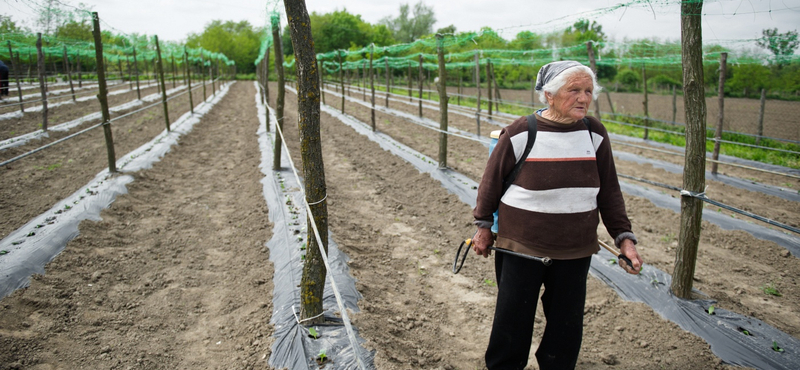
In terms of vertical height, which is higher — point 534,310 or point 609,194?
point 609,194

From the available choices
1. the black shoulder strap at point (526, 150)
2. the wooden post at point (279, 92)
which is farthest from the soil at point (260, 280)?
the black shoulder strap at point (526, 150)

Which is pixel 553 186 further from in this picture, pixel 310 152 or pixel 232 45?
pixel 232 45

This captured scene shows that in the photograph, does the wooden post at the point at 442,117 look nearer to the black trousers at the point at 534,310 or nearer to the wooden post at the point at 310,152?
the wooden post at the point at 310,152

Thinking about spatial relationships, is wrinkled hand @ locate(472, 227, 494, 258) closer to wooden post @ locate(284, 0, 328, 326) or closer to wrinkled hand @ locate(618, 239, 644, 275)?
wrinkled hand @ locate(618, 239, 644, 275)

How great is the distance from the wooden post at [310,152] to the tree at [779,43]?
322 inches

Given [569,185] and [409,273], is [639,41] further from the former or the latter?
[569,185]

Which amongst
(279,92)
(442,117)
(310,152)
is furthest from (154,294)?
(442,117)

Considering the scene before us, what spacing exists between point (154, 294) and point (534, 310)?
10.5ft

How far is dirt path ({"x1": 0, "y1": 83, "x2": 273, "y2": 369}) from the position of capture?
2750 mm

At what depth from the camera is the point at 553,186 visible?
1843 millimetres

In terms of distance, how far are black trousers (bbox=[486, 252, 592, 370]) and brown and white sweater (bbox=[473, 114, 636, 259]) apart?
0.33 feet

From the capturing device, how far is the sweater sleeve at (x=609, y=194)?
196 centimetres

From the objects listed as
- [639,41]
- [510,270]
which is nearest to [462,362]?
[510,270]

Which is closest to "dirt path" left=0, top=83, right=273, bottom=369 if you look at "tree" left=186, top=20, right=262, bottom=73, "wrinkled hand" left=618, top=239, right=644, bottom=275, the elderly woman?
the elderly woman
